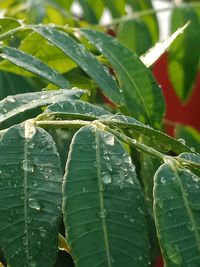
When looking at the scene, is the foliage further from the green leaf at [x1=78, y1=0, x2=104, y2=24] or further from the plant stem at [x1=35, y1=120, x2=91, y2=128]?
the green leaf at [x1=78, y1=0, x2=104, y2=24]

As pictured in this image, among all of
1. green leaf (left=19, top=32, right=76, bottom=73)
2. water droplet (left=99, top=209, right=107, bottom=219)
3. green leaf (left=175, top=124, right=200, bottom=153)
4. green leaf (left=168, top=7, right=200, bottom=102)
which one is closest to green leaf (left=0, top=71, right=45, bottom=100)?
green leaf (left=19, top=32, right=76, bottom=73)

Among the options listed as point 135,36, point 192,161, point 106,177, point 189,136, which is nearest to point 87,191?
point 106,177

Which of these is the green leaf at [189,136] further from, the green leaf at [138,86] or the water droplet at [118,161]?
the water droplet at [118,161]

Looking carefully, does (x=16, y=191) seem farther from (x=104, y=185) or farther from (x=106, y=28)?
(x=106, y=28)

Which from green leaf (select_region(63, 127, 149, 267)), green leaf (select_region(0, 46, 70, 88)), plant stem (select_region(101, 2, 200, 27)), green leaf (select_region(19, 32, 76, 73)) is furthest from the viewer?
plant stem (select_region(101, 2, 200, 27))

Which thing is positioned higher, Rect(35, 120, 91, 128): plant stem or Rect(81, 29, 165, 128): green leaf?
Rect(81, 29, 165, 128): green leaf

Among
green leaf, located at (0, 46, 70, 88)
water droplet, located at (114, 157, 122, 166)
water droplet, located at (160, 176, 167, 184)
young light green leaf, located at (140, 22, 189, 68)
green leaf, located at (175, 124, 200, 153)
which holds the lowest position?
water droplet, located at (160, 176, 167, 184)
